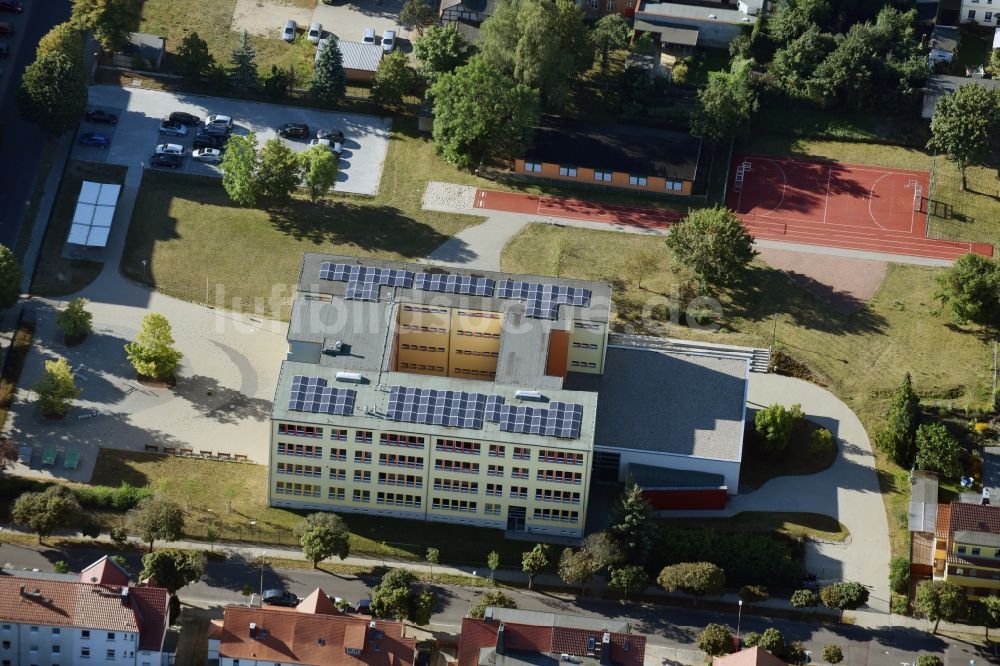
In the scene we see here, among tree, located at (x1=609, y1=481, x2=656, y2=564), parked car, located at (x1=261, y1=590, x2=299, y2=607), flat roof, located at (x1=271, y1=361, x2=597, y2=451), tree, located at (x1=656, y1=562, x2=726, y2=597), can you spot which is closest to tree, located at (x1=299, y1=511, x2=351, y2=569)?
parked car, located at (x1=261, y1=590, x2=299, y2=607)

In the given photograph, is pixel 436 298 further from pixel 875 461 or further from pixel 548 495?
pixel 875 461

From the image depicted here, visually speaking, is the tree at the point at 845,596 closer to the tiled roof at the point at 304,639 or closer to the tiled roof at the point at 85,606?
the tiled roof at the point at 304,639

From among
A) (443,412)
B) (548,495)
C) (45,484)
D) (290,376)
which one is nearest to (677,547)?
(548,495)

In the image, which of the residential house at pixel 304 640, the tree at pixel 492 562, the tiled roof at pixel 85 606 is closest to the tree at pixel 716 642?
the tree at pixel 492 562

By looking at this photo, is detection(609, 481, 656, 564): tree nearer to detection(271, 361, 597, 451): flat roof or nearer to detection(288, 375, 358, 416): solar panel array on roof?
detection(271, 361, 597, 451): flat roof

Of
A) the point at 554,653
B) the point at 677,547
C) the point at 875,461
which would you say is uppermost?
the point at 875,461

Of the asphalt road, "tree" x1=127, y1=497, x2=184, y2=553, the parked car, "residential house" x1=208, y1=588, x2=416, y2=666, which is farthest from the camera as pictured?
"tree" x1=127, y1=497, x2=184, y2=553
